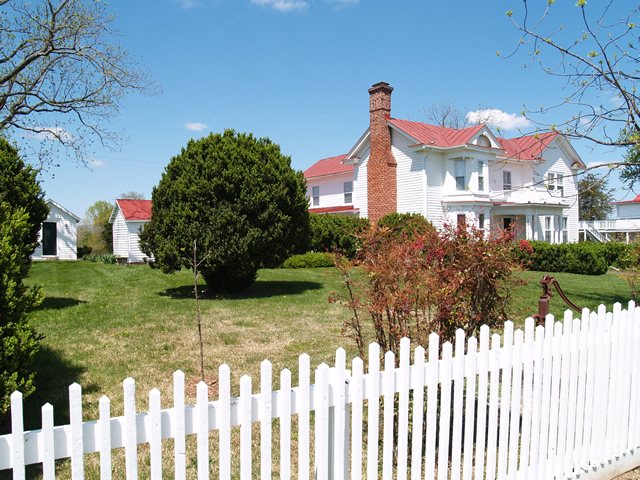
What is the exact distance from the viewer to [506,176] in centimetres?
2942

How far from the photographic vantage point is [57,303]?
1130 centimetres

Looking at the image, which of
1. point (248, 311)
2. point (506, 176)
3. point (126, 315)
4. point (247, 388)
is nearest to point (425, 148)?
point (506, 176)

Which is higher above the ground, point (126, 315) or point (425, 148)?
point (425, 148)

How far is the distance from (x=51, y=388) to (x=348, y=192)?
26.1 meters

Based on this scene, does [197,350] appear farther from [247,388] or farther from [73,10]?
[73,10]

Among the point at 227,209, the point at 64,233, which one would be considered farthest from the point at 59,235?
the point at 227,209

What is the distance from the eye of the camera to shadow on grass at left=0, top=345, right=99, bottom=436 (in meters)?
4.73

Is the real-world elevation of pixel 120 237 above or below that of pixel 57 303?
above

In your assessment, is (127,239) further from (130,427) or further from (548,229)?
(130,427)

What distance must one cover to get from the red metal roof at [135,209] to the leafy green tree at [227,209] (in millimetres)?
19785

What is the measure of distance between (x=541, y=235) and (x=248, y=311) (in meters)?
24.1

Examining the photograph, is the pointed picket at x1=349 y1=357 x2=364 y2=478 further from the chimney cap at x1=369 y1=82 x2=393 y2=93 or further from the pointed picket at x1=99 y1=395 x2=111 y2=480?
the chimney cap at x1=369 y1=82 x2=393 y2=93

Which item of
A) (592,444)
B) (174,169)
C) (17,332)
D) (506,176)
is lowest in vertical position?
(592,444)

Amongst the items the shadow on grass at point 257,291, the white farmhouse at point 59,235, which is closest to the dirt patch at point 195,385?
the shadow on grass at point 257,291
